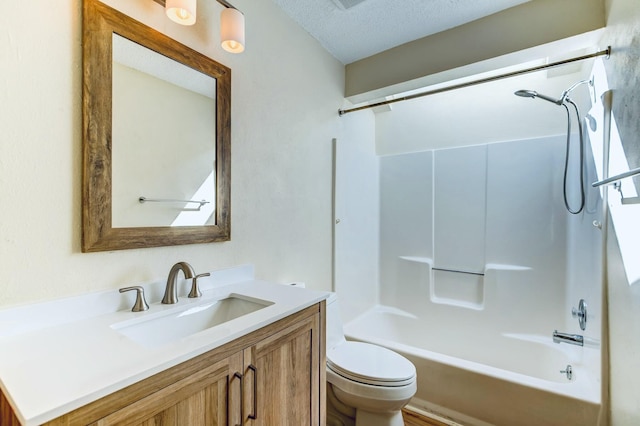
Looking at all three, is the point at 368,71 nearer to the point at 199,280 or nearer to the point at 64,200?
the point at 199,280

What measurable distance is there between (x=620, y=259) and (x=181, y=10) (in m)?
2.04

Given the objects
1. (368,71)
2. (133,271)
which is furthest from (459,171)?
(133,271)

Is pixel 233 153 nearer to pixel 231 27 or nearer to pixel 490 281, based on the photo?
pixel 231 27

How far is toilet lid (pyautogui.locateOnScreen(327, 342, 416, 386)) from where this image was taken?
1423mm

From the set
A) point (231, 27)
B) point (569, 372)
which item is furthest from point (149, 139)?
point (569, 372)

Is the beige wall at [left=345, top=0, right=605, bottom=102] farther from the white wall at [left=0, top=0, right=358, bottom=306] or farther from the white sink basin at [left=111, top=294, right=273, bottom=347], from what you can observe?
the white sink basin at [left=111, top=294, right=273, bottom=347]

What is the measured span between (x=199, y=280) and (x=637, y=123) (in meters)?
1.78

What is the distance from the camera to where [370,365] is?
5.04ft

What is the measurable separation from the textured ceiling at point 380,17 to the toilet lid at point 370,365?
76.8 inches

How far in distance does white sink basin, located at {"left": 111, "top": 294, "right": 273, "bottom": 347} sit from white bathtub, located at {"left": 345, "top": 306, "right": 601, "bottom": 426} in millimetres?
1169

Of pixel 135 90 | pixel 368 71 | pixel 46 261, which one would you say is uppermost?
pixel 368 71

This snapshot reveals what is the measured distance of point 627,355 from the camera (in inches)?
45.9

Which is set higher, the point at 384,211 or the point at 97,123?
the point at 97,123

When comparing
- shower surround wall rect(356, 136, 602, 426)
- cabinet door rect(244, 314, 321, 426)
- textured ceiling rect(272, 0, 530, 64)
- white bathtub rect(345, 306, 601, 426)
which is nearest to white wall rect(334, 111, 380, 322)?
shower surround wall rect(356, 136, 602, 426)
